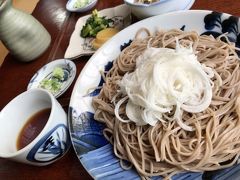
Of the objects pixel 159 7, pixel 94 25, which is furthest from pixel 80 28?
pixel 159 7

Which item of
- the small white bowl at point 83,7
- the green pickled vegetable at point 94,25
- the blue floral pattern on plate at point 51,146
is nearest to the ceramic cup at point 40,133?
the blue floral pattern on plate at point 51,146

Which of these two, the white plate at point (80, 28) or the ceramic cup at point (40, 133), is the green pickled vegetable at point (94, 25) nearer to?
the white plate at point (80, 28)

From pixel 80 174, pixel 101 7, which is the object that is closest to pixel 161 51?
pixel 80 174

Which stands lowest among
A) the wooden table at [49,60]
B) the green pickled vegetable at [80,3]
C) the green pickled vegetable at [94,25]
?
the wooden table at [49,60]

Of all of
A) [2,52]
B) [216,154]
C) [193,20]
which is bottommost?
[2,52]

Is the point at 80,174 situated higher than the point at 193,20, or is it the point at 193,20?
the point at 193,20

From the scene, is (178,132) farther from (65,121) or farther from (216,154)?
(65,121)

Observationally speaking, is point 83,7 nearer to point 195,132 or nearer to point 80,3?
point 80,3
